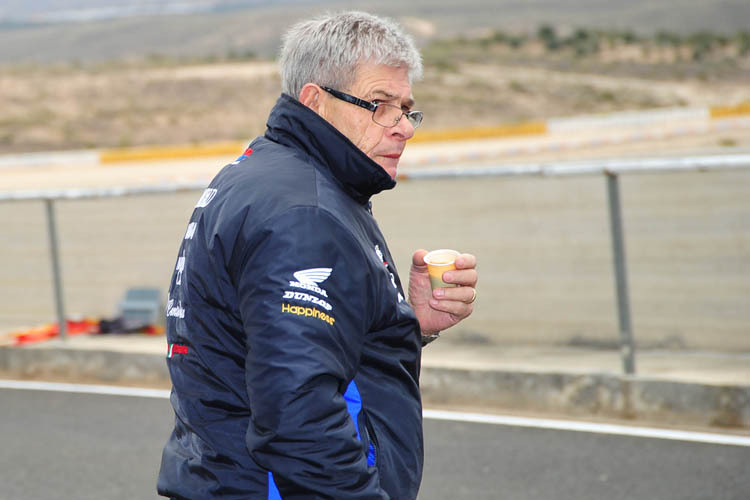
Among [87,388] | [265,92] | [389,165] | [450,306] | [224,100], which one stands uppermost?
[389,165]

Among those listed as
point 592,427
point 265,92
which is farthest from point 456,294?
point 265,92

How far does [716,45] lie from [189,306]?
76084mm

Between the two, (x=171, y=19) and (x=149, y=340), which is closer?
(x=149, y=340)

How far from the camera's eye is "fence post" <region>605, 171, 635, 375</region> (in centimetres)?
703

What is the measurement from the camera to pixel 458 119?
47.3m

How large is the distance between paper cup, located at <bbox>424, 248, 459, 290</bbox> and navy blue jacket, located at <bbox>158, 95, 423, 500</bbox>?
12.9 inches

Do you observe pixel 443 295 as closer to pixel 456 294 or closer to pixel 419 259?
pixel 456 294

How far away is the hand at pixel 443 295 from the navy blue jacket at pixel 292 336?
310 mm

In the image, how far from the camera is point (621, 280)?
705 cm

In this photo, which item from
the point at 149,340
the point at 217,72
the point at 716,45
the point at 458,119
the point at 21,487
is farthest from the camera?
the point at 716,45

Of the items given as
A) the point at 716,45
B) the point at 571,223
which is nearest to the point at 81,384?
the point at 571,223

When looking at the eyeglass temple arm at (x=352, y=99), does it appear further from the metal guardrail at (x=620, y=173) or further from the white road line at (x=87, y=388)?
the white road line at (x=87, y=388)

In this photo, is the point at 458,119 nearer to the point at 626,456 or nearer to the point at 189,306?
the point at 626,456

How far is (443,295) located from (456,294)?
0.11 ft
